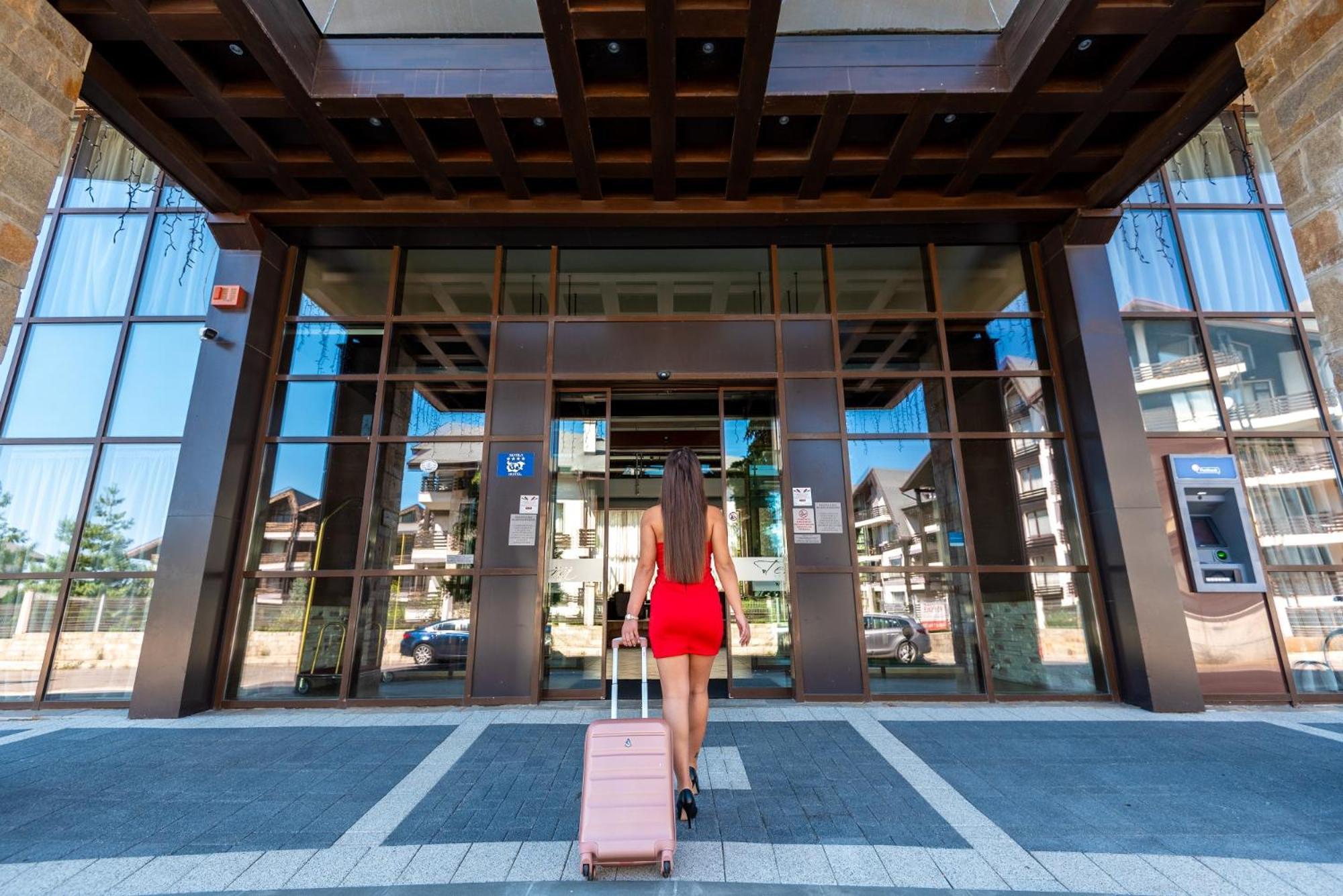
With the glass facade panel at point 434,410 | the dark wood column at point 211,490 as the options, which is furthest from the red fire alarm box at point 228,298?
the glass facade panel at point 434,410

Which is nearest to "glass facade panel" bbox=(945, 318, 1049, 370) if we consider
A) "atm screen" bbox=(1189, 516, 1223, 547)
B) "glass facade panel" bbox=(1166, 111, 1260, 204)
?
"atm screen" bbox=(1189, 516, 1223, 547)

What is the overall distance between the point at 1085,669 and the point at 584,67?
6.88m

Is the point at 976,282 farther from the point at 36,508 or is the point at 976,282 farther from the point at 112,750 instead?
the point at 36,508

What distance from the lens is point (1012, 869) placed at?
96.4 inches

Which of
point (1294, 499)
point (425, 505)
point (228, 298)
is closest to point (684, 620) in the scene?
point (425, 505)

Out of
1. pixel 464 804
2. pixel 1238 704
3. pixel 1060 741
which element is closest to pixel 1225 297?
pixel 1238 704

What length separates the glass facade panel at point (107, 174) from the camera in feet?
23.2

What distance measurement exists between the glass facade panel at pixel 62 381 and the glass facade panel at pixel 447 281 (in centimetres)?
326

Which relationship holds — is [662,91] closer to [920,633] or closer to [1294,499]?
[920,633]

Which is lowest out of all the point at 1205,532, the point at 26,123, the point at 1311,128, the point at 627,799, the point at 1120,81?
the point at 627,799

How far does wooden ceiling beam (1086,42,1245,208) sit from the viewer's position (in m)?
4.52

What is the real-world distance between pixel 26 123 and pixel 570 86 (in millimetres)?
3262

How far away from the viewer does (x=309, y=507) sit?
5.99m

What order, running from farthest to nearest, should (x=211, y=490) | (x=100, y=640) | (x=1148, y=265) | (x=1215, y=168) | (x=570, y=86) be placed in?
(x=1215, y=168), (x=1148, y=265), (x=100, y=640), (x=211, y=490), (x=570, y=86)
